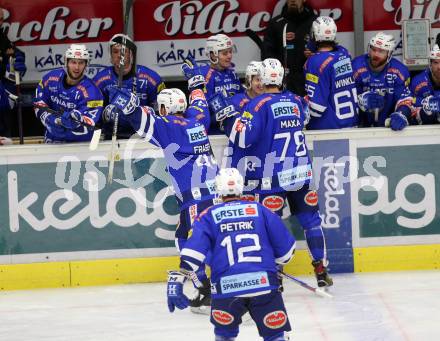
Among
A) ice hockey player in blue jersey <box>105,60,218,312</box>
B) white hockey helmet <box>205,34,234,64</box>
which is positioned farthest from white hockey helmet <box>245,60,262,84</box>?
ice hockey player in blue jersey <box>105,60,218,312</box>

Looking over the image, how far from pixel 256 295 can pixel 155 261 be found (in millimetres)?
2930

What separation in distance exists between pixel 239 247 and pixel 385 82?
353 cm

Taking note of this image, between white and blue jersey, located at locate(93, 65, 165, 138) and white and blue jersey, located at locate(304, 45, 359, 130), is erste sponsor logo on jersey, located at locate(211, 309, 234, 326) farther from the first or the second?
white and blue jersey, located at locate(93, 65, 165, 138)

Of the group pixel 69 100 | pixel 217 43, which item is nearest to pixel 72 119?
pixel 69 100

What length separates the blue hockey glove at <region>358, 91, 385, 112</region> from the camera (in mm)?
10172

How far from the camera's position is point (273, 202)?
941 cm

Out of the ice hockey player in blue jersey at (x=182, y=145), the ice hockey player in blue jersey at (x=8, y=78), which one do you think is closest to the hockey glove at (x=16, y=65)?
the ice hockey player in blue jersey at (x=8, y=78)

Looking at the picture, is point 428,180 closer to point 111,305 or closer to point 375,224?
point 375,224

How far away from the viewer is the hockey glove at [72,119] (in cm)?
977

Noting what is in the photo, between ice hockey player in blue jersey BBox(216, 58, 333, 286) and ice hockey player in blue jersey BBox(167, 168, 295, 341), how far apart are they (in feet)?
6.71

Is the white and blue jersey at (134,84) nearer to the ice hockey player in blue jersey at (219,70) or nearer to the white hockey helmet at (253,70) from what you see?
the ice hockey player in blue jersey at (219,70)

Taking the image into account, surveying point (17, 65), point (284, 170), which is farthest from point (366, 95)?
point (17, 65)

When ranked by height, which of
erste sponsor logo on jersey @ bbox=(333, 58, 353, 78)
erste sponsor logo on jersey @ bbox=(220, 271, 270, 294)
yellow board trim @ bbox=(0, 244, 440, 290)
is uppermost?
erste sponsor logo on jersey @ bbox=(333, 58, 353, 78)

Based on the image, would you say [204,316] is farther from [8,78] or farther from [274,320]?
[8,78]
